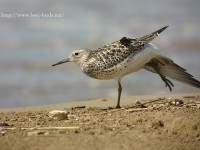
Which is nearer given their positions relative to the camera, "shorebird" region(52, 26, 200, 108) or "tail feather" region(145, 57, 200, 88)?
"shorebird" region(52, 26, 200, 108)

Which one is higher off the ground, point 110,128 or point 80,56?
point 80,56

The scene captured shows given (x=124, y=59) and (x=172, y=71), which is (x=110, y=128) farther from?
(x=172, y=71)

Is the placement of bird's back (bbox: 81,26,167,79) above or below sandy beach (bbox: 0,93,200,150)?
above

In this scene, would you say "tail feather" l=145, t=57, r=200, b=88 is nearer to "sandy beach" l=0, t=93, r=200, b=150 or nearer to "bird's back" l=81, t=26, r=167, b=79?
"bird's back" l=81, t=26, r=167, b=79

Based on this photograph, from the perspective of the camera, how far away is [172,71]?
9.52m

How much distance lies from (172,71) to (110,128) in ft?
9.97

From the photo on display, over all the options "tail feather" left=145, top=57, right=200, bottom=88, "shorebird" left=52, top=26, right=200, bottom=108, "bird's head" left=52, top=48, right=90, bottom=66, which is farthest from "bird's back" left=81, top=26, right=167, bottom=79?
"tail feather" left=145, top=57, right=200, bottom=88

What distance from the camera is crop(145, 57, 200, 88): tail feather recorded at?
941 centimetres

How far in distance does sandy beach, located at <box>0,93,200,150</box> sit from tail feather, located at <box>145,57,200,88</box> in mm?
718

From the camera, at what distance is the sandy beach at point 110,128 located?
590cm

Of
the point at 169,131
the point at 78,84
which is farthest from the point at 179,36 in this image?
the point at 169,131

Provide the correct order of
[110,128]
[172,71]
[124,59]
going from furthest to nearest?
[172,71]
[124,59]
[110,128]

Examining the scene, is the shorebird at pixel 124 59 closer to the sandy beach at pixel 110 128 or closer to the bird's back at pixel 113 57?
the bird's back at pixel 113 57

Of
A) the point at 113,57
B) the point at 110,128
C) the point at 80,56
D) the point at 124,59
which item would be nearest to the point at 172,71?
the point at 124,59
